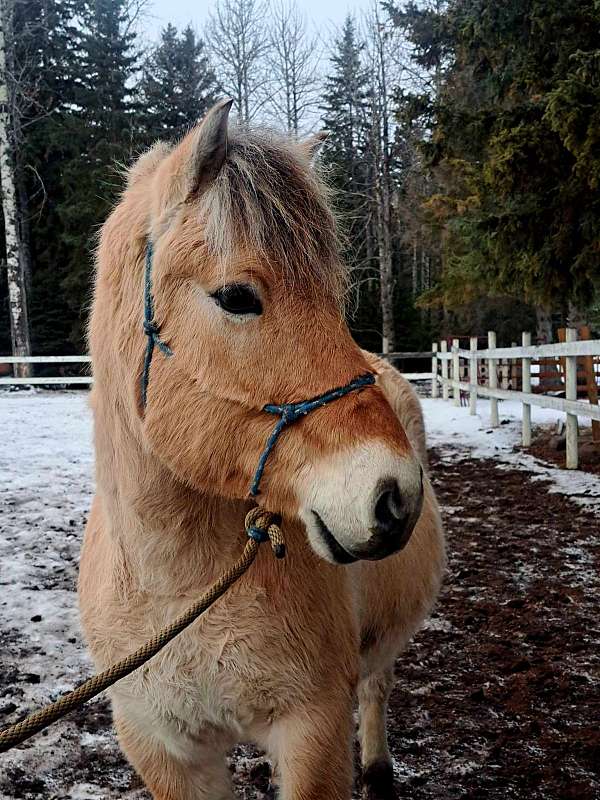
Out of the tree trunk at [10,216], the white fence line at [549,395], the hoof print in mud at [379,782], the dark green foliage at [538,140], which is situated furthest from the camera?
the tree trunk at [10,216]

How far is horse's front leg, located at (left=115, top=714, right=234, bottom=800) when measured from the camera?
1880 mm

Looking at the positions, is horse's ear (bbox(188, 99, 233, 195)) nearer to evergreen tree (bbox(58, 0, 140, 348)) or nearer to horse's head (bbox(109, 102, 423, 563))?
horse's head (bbox(109, 102, 423, 563))

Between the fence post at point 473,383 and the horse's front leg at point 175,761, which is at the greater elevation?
the fence post at point 473,383

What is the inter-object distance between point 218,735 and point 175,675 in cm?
28

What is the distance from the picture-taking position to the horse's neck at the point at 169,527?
1.76m

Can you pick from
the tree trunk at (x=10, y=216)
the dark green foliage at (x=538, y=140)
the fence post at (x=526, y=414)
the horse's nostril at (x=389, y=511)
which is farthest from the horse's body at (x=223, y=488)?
the tree trunk at (x=10, y=216)

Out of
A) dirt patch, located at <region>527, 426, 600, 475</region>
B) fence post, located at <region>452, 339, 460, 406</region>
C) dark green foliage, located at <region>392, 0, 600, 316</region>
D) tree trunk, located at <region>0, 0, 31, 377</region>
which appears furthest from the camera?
fence post, located at <region>452, 339, 460, 406</region>

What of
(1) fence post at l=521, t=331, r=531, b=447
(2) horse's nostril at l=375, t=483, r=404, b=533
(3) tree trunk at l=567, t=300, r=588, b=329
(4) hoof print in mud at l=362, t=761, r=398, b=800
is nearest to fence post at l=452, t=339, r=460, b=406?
(3) tree trunk at l=567, t=300, r=588, b=329

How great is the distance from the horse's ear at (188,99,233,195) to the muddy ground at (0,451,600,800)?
2444 millimetres

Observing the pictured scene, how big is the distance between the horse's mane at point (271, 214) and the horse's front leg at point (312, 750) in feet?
3.77

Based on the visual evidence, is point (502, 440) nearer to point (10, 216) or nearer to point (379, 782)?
point (379, 782)

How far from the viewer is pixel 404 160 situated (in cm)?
2302

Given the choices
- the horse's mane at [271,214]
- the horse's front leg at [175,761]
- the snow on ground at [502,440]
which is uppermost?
the horse's mane at [271,214]

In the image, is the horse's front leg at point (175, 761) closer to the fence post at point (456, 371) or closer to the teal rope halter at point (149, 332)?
the teal rope halter at point (149, 332)
